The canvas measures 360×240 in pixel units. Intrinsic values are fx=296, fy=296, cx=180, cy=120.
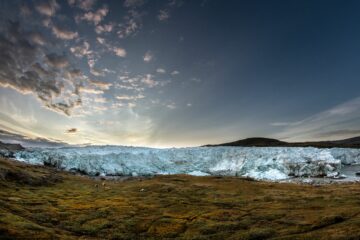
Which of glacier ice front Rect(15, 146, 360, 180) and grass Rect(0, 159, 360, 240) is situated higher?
glacier ice front Rect(15, 146, 360, 180)

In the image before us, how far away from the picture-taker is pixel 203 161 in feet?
359

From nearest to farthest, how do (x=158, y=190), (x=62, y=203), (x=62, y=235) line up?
(x=62, y=235) → (x=62, y=203) → (x=158, y=190)

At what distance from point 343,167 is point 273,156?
22.0 m

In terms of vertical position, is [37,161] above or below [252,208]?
above

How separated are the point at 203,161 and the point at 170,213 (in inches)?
2678

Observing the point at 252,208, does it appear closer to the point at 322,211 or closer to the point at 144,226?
the point at 322,211

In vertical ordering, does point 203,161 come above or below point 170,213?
above

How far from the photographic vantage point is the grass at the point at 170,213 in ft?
99.1

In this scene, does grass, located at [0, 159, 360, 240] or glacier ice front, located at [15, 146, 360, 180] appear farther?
glacier ice front, located at [15, 146, 360, 180]

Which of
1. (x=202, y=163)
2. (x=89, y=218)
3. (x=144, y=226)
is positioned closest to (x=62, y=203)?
(x=89, y=218)

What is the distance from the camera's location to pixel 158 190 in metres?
63.9

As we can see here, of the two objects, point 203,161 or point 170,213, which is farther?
point 203,161

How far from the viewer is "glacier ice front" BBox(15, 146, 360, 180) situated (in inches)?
3524

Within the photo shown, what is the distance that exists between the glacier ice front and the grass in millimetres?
32506
